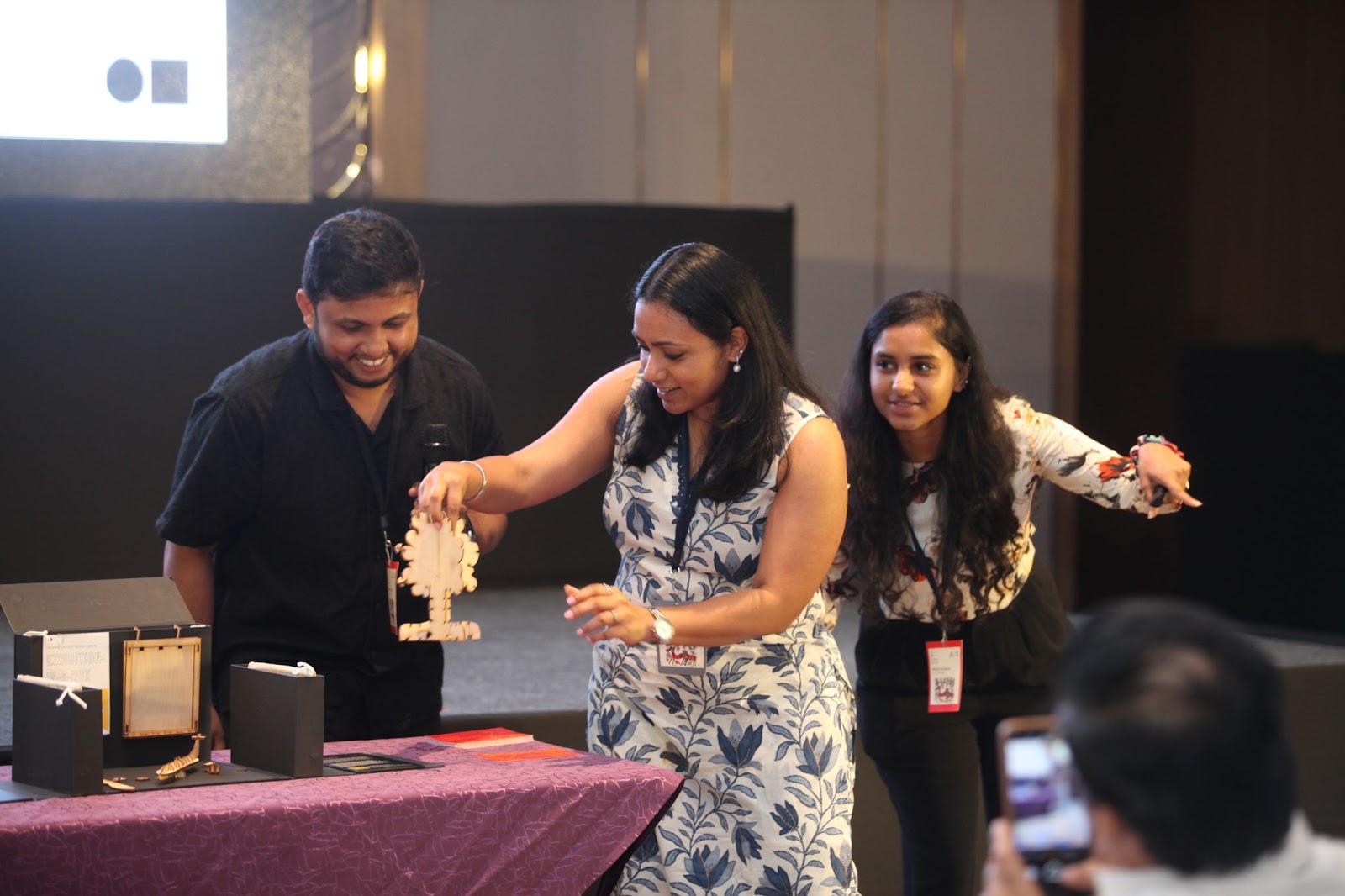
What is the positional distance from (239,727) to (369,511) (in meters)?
0.51

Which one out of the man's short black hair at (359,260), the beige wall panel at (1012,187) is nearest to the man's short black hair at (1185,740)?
the man's short black hair at (359,260)

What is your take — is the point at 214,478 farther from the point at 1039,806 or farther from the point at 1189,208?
the point at 1189,208

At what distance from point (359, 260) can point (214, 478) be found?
476 millimetres

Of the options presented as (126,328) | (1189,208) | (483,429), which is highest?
(1189,208)

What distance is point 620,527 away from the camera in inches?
Answer: 107

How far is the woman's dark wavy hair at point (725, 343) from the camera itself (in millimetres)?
2586

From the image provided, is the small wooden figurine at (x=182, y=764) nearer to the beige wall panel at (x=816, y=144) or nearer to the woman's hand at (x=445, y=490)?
the woman's hand at (x=445, y=490)

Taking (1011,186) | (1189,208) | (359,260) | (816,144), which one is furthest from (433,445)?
(1189,208)

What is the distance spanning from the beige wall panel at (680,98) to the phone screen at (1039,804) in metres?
5.90

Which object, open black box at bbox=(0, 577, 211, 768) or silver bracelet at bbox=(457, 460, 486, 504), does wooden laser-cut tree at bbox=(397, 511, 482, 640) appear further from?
open black box at bbox=(0, 577, 211, 768)

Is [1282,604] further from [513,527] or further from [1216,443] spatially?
[513,527]

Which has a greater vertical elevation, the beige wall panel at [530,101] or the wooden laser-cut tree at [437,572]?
the beige wall panel at [530,101]

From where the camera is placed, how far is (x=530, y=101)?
6906mm

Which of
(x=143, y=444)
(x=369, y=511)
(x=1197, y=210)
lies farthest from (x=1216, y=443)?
(x=369, y=511)
